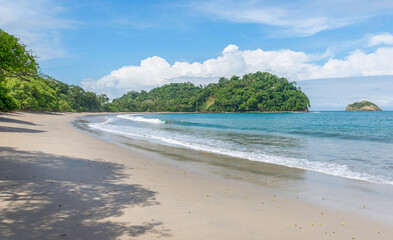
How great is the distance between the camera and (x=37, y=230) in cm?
471

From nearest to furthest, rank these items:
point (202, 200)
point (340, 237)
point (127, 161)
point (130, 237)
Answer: point (130, 237), point (340, 237), point (202, 200), point (127, 161)

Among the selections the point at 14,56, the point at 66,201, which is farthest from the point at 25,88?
the point at 66,201

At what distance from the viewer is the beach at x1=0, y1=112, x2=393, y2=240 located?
4.97m

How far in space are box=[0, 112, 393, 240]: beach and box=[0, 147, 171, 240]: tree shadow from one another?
18 mm

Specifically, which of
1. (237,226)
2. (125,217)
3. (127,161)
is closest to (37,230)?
(125,217)

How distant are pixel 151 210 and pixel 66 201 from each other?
2.15 metres

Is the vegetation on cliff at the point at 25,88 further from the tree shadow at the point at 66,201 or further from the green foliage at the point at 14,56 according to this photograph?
the tree shadow at the point at 66,201

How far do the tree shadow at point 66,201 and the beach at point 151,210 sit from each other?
0.7 inches

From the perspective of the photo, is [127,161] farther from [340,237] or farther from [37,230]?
[340,237]

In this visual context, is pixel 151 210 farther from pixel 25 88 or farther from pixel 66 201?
pixel 25 88

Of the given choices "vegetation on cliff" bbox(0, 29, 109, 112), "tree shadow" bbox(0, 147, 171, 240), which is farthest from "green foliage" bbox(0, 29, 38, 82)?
"tree shadow" bbox(0, 147, 171, 240)

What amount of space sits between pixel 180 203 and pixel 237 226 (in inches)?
72.8

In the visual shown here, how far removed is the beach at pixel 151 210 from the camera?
497 centimetres

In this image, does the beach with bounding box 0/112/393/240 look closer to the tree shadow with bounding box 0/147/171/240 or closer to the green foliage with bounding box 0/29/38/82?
the tree shadow with bounding box 0/147/171/240
